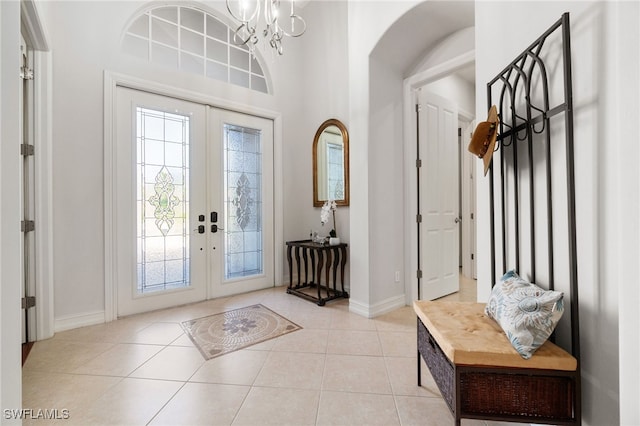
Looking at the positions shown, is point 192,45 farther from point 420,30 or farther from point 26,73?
point 420,30

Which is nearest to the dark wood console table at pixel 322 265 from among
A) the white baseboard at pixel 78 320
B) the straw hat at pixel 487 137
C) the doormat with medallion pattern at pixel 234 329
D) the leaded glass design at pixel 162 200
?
the doormat with medallion pattern at pixel 234 329

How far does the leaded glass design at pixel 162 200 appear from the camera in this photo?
3.01 metres

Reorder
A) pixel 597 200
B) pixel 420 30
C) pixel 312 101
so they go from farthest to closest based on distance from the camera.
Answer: pixel 312 101, pixel 420 30, pixel 597 200

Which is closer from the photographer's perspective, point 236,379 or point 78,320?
point 236,379

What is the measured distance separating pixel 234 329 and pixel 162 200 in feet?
5.24

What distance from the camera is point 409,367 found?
1.95 metres

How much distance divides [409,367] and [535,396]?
950 mm

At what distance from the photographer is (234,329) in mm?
2568

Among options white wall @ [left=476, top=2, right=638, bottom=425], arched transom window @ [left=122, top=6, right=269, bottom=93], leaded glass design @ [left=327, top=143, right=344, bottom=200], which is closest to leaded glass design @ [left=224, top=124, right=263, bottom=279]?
arched transom window @ [left=122, top=6, right=269, bottom=93]

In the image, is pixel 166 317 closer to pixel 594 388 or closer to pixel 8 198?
pixel 8 198

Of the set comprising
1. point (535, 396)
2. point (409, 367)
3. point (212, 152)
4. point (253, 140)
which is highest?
point (253, 140)

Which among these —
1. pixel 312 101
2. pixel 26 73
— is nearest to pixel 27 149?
pixel 26 73

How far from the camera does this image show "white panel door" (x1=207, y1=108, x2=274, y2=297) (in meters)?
3.50

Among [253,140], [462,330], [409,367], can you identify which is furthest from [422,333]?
[253,140]
